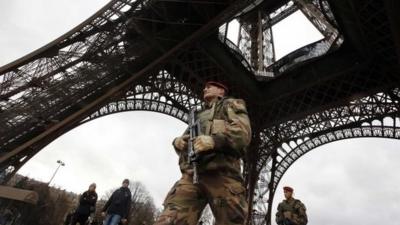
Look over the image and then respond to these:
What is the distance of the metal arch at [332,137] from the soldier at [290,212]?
12118 mm

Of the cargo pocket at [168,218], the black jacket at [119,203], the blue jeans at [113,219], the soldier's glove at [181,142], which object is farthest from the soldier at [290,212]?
the cargo pocket at [168,218]

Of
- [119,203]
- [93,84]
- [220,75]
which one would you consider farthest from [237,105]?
[220,75]

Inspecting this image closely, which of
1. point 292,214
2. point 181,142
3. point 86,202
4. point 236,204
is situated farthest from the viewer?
point 86,202

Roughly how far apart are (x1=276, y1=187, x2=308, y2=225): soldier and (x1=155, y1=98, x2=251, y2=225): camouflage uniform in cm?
477

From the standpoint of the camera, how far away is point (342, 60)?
1472 centimetres

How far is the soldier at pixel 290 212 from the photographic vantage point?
7.22 m

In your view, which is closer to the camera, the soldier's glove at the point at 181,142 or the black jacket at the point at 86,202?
the soldier's glove at the point at 181,142

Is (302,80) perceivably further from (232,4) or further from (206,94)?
(206,94)

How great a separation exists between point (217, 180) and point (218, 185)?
0.04 meters

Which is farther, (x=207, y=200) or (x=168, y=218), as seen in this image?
(x=207, y=200)

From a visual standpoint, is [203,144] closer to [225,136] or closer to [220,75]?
[225,136]

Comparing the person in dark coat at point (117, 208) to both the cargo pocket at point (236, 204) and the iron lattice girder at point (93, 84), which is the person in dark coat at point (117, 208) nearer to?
the iron lattice girder at point (93, 84)

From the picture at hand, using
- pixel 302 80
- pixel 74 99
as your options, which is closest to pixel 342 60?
pixel 302 80

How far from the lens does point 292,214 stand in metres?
7.25
